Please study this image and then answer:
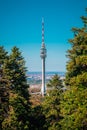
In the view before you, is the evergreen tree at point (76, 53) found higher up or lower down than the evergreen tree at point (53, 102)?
higher up

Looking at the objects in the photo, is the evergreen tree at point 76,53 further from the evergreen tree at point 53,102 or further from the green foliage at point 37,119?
the green foliage at point 37,119

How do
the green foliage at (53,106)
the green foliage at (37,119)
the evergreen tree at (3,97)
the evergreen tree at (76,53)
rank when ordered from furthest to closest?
the green foliage at (37,119) < the green foliage at (53,106) < the evergreen tree at (3,97) < the evergreen tree at (76,53)

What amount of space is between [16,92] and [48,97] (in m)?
5.12

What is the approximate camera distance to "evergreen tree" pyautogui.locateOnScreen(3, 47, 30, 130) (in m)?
29.0

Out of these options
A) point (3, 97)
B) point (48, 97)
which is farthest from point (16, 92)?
point (48, 97)

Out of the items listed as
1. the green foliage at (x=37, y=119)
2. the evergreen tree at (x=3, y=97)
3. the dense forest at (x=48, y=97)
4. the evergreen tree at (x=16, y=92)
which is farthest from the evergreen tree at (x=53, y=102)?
the evergreen tree at (x=3, y=97)

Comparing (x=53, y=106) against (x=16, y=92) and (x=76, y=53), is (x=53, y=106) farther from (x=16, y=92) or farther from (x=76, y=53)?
(x=76, y=53)

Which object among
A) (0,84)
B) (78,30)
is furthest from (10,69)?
(78,30)

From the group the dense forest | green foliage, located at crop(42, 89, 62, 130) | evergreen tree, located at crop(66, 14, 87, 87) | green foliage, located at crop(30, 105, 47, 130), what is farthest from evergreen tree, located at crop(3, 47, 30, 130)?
evergreen tree, located at crop(66, 14, 87, 87)

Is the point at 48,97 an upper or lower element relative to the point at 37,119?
upper

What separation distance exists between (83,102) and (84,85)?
140cm

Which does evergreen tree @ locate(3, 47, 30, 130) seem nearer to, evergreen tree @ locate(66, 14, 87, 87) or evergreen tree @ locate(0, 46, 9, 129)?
evergreen tree @ locate(0, 46, 9, 129)

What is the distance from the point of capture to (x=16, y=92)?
107 ft

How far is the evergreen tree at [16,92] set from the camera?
95.0ft
